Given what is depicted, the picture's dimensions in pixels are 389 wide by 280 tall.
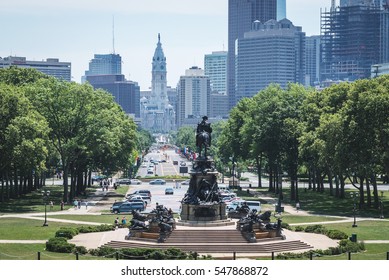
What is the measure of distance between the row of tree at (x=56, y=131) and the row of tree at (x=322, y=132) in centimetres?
1938

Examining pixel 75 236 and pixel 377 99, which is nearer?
pixel 75 236

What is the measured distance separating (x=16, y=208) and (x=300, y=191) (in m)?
50.1

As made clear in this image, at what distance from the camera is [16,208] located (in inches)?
3861

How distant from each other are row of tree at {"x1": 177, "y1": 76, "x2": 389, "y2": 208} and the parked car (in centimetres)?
1863

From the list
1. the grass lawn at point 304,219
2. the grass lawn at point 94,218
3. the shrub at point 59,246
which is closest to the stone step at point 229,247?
the shrub at point 59,246

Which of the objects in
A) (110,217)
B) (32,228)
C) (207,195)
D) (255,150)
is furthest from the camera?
(255,150)

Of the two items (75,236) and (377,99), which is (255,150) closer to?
(377,99)

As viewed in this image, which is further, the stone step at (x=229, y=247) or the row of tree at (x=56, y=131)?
the row of tree at (x=56, y=131)

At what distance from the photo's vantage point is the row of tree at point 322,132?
91.8 m

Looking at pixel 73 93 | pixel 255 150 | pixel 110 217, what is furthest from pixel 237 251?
pixel 255 150

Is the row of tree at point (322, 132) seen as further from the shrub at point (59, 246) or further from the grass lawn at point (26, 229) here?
the shrub at point (59, 246)

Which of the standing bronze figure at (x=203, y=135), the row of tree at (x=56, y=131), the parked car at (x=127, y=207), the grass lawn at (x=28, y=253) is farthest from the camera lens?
the parked car at (x=127, y=207)

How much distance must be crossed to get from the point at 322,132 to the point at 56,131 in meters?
30.3

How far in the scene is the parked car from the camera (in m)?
96.4
